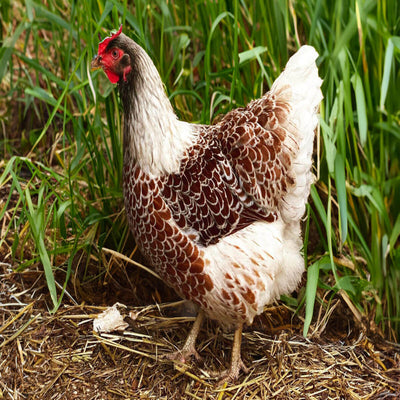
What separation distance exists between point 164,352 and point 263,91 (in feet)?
4.03

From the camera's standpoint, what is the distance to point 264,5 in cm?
223

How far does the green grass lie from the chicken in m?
0.15

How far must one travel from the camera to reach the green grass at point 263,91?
208 cm

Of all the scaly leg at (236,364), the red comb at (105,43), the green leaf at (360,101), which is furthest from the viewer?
the scaly leg at (236,364)

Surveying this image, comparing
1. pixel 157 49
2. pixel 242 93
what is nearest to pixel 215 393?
pixel 242 93

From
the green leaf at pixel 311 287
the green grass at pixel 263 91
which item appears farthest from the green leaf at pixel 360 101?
the green leaf at pixel 311 287

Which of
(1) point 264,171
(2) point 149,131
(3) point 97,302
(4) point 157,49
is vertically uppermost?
(4) point 157,49

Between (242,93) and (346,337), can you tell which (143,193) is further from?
(346,337)

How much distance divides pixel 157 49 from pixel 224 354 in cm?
136

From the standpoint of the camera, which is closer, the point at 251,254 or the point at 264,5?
the point at 251,254

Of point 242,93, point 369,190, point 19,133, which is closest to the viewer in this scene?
point 369,190

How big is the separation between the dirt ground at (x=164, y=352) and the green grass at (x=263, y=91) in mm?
129

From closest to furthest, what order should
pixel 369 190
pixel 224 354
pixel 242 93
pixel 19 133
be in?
pixel 369 190 → pixel 224 354 → pixel 242 93 → pixel 19 133

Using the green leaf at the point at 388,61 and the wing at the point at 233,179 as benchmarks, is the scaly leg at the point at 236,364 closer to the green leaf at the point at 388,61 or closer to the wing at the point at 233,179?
the wing at the point at 233,179
